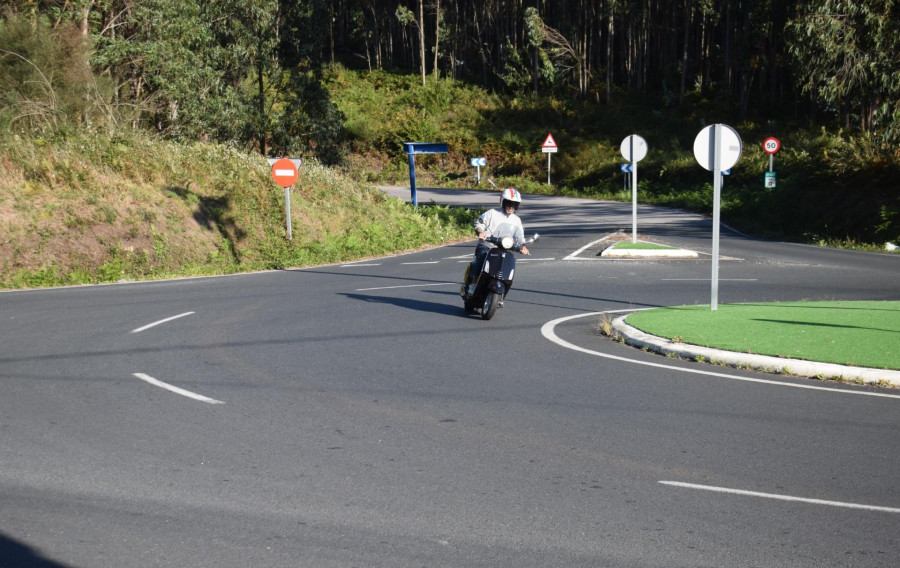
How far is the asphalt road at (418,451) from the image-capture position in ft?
15.5

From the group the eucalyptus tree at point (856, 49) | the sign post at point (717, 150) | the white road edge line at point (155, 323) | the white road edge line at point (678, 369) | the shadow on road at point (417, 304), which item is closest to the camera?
the white road edge line at point (678, 369)

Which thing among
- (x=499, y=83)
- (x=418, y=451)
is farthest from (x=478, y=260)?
(x=499, y=83)

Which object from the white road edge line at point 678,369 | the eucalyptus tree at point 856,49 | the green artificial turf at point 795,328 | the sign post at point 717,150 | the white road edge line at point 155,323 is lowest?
the white road edge line at point 678,369

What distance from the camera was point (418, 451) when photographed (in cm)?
641

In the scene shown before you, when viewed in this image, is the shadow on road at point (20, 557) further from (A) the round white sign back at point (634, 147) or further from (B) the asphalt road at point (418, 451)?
(A) the round white sign back at point (634, 147)

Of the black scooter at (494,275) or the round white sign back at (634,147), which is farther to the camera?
the round white sign back at (634,147)

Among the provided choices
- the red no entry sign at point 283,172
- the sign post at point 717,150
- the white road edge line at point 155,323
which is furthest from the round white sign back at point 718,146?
the red no entry sign at point 283,172

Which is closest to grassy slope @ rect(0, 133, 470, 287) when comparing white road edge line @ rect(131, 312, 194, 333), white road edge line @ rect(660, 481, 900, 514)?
white road edge line @ rect(131, 312, 194, 333)

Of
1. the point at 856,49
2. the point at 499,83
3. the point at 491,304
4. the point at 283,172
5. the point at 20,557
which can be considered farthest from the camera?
the point at 499,83

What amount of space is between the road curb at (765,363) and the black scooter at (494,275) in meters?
2.33

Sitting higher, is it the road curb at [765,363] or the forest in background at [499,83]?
the forest in background at [499,83]

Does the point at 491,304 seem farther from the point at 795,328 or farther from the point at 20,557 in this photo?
the point at 20,557

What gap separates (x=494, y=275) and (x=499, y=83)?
71.4m

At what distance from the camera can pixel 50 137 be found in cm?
2464
